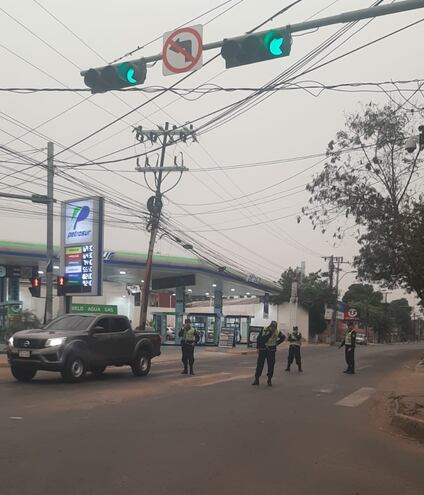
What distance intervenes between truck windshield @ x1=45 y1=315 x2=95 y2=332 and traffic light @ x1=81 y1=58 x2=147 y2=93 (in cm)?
756

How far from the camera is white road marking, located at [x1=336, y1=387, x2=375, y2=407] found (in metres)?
12.7

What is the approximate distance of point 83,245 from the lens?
2883 cm

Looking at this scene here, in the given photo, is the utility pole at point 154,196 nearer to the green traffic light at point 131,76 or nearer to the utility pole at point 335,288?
the green traffic light at point 131,76

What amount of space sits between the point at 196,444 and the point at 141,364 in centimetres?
999

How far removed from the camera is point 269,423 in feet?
32.2

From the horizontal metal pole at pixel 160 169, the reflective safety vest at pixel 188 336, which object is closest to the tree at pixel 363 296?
the horizontal metal pole at pixel 160 169

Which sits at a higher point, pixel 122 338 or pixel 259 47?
pixel 259 47

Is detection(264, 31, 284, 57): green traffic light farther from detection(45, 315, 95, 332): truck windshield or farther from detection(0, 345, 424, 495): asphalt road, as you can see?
detection(45, 315, 95, 332): truck windshield

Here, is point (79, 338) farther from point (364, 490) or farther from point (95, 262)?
point (95, 262)

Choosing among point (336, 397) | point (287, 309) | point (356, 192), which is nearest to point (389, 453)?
point (336, 397)

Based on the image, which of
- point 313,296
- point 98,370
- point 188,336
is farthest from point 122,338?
point 313,296

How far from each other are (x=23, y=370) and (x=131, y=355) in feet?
10.4

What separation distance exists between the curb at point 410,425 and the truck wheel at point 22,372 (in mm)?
9021

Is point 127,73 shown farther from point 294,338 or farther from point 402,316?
point 402,316
